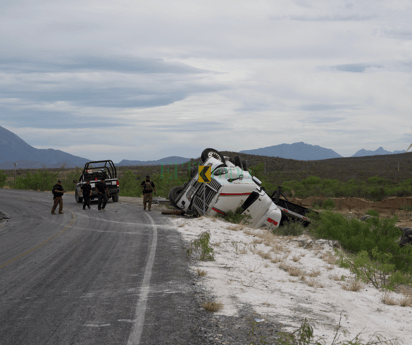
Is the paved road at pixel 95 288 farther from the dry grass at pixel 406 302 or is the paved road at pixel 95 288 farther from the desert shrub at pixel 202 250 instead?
the dry grass at pixel 406 302

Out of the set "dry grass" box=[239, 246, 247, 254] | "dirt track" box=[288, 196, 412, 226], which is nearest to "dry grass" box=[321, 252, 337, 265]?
"dry grass" box=[239, 246, 247, 254]

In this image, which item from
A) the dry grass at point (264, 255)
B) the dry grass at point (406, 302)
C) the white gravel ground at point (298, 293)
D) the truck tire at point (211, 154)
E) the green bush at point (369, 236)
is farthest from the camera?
the truck tire at point (211, 154)

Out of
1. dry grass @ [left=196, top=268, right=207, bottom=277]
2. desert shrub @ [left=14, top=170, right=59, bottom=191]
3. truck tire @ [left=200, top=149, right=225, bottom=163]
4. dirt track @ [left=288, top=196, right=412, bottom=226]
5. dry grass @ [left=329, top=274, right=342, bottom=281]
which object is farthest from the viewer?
desert shrub @ [left=14, top=170, right=59, bottom=191]

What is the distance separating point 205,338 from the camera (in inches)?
188

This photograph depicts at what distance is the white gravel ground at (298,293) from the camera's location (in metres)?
5.62

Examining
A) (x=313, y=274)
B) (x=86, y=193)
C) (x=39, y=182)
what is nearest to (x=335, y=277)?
(x=313, y=274)

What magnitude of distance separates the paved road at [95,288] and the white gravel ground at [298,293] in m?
0.93

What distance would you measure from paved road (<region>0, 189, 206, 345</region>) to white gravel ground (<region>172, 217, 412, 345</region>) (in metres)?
0.93

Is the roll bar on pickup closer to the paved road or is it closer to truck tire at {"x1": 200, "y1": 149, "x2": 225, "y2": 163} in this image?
truck tire at {"x1": 200, "y1": 149, "x2": 225, "y2": 163}

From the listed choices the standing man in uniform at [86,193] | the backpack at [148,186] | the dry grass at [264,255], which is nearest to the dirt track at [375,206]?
the backpack at [148,186]

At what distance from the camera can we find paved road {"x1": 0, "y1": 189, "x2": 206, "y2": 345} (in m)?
4.99

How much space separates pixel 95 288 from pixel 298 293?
12.6 ft

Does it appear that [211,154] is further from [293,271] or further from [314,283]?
[314,283]

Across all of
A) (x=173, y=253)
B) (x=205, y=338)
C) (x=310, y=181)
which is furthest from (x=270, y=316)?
(x=310, y=181)
